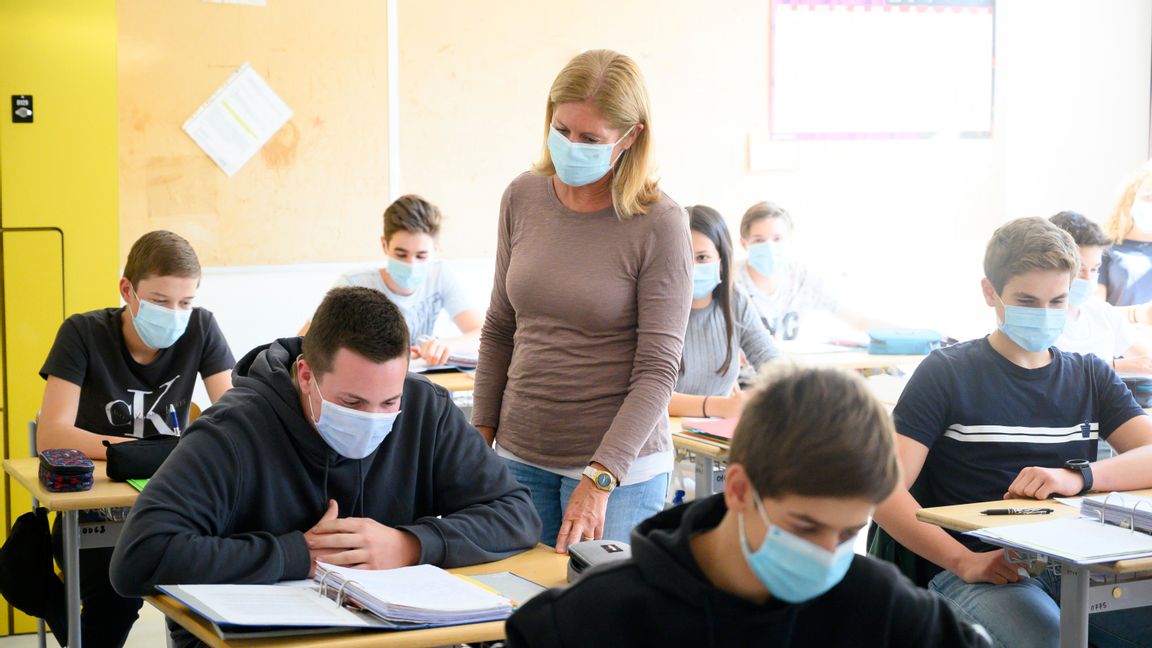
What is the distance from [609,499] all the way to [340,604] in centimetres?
78

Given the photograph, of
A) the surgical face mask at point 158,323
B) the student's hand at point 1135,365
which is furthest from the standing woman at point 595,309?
the student's hand at point 1135,365

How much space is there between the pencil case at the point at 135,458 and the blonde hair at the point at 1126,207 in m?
4.31

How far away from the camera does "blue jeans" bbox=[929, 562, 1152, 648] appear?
7.75 feet

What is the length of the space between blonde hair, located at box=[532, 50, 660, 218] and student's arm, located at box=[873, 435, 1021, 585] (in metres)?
0.73

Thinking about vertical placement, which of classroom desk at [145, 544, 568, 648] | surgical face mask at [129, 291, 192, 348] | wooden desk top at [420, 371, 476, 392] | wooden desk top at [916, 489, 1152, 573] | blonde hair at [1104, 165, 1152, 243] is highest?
blonde hair at [1104, 165, 1152, 243]

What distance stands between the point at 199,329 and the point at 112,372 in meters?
0.26

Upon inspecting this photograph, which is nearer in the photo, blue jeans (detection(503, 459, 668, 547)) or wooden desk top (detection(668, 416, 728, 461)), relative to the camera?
blue jeans (detection(503, 459, 668, 547))

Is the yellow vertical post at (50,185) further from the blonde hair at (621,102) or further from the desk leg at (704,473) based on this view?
the blonde hair at (621,102)

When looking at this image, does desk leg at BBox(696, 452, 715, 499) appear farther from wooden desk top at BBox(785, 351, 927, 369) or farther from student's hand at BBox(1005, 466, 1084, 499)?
wooden desk top at BBox(785, 351, 927, 369)

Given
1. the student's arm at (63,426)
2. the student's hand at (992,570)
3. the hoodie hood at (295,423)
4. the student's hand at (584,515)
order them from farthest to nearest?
1. the student's arm at (63,426)
2. the student's hand at (992,570)
3. the student's hand at (584,515)
4. the hoodie hood at (295,423)

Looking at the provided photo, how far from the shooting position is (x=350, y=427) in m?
2.09

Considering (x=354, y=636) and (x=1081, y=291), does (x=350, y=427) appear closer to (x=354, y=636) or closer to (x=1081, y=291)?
(x=354, y=636)

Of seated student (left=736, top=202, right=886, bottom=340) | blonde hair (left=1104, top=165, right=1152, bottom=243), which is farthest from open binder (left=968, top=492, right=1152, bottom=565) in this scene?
blonde hair (left=1104, top=165, right=1152, bottom=243)

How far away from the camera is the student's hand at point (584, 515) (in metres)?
2.26
